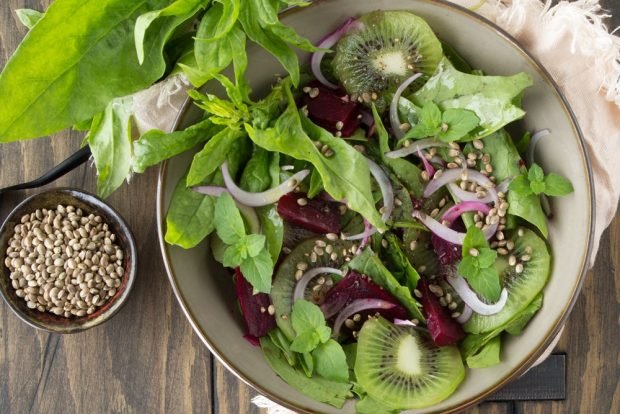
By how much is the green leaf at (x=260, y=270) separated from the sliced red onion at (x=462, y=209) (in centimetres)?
27

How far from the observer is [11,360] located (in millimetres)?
1557

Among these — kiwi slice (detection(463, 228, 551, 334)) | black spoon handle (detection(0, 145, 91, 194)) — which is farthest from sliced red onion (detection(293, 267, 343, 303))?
black spoon handle (detection(0, 145, 91, 194))

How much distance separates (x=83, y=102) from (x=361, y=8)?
17.0 inches

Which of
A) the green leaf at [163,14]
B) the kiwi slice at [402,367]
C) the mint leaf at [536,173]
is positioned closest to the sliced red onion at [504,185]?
the mint leaf at [536,173]

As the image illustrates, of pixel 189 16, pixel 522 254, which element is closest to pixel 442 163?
pixel 522 254

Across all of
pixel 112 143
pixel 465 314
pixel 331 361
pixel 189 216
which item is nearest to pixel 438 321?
pixel 465 314

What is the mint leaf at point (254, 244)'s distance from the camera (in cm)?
122

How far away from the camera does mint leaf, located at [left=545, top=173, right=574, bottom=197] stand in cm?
123

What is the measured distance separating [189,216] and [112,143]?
0.16 metres

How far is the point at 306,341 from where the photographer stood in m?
1.25

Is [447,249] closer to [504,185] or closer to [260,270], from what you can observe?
[504,185]

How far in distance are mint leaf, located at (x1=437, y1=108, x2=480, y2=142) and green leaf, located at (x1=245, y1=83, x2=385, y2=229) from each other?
125 mm

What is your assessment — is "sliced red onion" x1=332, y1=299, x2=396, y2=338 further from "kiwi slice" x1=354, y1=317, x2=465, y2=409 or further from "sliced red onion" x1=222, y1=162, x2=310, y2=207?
"sliced red onion" x1=222, y1=162, x2=310, y2=207

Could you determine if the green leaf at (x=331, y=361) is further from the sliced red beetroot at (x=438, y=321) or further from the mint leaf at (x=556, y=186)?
the mint leaf at (x=556, y=186)
